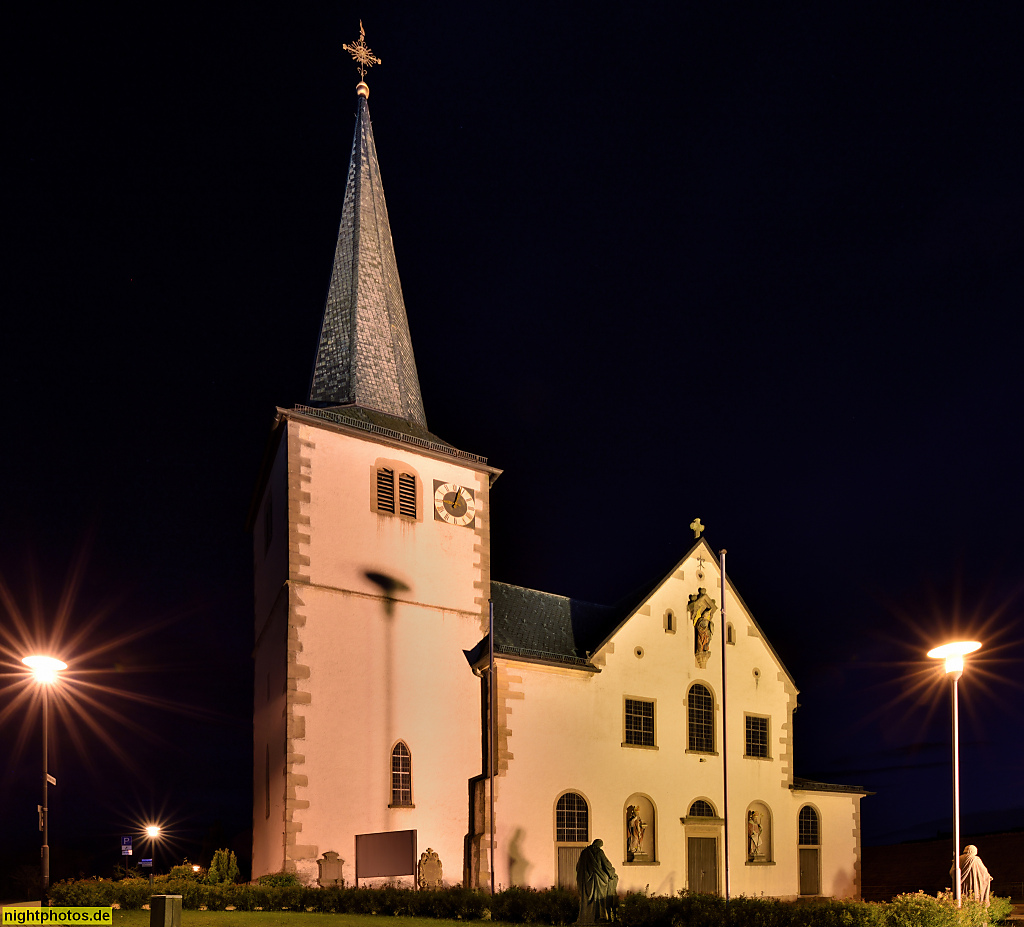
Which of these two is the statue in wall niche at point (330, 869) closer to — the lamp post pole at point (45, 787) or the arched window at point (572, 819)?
the arched window at point (572, 819)

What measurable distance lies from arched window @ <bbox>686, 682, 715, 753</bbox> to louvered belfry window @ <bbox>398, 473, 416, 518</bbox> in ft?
38.2

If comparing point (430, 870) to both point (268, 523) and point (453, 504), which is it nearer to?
point (453, 504)

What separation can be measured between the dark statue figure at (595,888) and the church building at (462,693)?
7.89 meters

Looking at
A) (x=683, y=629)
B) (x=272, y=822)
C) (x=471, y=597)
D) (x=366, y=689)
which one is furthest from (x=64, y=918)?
(x=683, y=629)

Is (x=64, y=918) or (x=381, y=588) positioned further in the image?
(x=381, y=588)

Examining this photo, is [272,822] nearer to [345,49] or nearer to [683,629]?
→ [683,629]

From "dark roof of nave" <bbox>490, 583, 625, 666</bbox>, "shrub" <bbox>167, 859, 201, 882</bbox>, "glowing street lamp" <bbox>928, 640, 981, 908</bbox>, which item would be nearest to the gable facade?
"dark roof of nave" <bbox>490, 583, 625, 666</bbox>

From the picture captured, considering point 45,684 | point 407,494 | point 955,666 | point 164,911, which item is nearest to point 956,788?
point 955,666

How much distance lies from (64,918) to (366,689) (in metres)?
10.7

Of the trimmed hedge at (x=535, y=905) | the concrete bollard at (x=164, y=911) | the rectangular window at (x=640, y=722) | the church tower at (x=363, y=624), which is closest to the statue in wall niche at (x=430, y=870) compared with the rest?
the church tower at (x=363, y=624)

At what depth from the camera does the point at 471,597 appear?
32438mm

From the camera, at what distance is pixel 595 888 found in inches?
734

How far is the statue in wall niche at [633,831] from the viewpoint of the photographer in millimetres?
31156

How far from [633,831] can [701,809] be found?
3.10 meters
